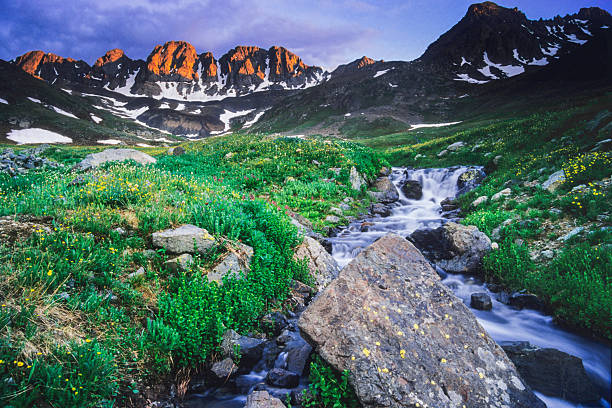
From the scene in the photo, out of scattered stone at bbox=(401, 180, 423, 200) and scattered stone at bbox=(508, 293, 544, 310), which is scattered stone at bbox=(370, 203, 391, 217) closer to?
scattered stone at bbox=(401, 180, 423, 200)

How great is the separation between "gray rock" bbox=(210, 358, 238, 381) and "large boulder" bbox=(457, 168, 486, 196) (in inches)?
695

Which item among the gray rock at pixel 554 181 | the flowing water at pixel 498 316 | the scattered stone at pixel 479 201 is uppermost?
the gray rock at pixel 554 181

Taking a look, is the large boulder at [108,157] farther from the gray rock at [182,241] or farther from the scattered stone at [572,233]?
the scattered stone at [572,233]

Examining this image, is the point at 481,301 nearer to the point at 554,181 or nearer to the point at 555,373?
the point at 555,373

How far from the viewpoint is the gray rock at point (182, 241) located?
604 centimetres

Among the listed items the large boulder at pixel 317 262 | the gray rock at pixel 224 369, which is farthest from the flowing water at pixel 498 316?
the gray rock at pixel 224 369

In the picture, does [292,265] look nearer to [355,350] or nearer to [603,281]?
[355,350]

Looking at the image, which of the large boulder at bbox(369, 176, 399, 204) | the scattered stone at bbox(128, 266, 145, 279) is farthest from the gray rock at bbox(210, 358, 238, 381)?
the large boulder at bbox(369, 176, 399, 204)

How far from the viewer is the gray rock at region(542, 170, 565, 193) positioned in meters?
11.8

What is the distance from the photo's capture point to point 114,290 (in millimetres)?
4961

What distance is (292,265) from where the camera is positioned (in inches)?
305

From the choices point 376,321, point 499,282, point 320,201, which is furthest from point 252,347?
point 320,201

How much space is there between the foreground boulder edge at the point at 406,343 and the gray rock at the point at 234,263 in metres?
2.18

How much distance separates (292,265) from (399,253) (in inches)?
123
